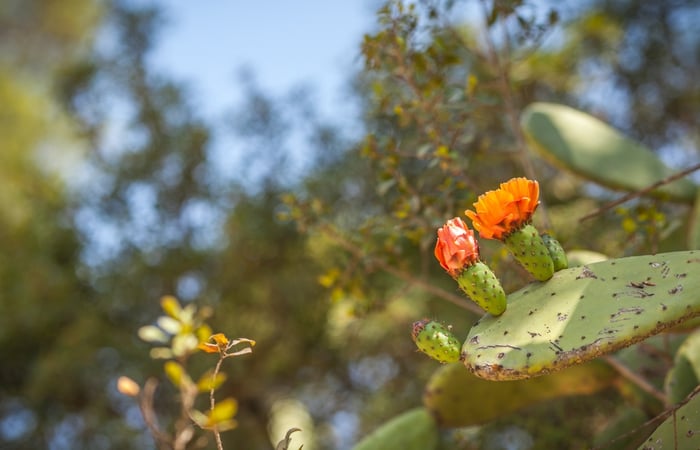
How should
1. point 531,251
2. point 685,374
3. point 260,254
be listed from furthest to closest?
point 260,254 < point 685,374 < point 531,251

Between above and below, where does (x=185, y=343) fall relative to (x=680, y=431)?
above

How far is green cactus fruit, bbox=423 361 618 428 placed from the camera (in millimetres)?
1746

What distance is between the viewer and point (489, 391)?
69.6 inches

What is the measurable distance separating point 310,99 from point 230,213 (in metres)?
0.80

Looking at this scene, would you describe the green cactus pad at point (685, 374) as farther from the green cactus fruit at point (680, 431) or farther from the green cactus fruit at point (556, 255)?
the green cactus fruit at point (556, 255)

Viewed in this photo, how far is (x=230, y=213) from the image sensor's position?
3592 mm

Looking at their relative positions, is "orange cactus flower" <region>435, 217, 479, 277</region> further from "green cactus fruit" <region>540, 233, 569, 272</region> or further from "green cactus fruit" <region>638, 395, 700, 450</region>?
"green cactus fruit" <region>638, 395, 700, 450</region>

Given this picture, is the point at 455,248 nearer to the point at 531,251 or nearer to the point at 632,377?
the point at 531,251

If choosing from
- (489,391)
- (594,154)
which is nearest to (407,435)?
(489,391)

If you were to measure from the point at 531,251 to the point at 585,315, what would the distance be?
5.8 inches

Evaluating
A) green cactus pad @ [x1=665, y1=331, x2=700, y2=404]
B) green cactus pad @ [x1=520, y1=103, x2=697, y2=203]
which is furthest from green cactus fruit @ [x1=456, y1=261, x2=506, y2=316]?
green cactus pad @ [x1=520, y1=103, x2=697, y2=203]

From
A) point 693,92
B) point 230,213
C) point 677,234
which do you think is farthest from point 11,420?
point 693,92

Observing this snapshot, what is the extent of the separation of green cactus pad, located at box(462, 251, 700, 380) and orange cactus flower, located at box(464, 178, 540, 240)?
13 centimetres

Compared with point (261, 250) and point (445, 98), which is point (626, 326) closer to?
point (445, 98)
